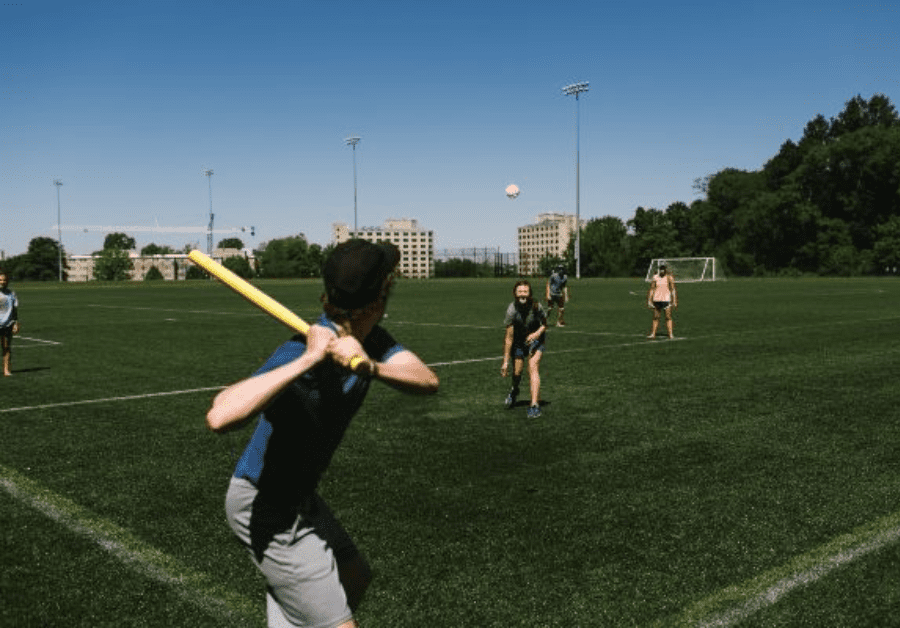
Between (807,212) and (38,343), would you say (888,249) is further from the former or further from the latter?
(38,343)

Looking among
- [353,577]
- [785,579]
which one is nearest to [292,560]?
[353,577]

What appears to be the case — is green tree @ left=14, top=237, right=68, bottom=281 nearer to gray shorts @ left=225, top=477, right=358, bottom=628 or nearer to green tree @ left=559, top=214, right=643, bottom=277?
green tree @ left=559, top=214, right=643, bottom=277

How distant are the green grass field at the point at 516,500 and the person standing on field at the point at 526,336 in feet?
1.32

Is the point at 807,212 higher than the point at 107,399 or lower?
higher

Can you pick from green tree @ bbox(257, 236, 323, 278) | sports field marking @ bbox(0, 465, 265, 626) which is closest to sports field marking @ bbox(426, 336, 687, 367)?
sports field marking @ bbox(0, 465, 265, 626)

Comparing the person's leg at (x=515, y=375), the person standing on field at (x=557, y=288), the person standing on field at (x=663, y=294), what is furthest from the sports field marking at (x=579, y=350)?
the person standing on field at (x=557, y=288)

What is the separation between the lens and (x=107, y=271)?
170125mm

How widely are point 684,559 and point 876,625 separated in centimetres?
117

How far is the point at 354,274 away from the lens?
98.3 inches

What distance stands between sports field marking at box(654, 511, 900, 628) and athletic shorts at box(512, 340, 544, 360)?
478 centimetres

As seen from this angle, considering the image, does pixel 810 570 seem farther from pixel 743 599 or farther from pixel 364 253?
pixel 364 253

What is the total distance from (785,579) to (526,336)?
5.68 m

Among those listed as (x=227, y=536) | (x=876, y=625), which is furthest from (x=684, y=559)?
→ (x=227, y=536)

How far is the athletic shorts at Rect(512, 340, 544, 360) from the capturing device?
388 inches
